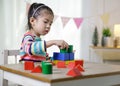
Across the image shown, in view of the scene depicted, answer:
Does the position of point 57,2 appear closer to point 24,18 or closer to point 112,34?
point 24,18

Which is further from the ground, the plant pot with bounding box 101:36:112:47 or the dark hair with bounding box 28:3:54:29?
the dark hair with bounding box 28:3:54:29

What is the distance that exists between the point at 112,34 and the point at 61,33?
735 millimetres

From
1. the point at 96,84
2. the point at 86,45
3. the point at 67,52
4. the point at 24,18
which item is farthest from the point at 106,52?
the point at 96,84

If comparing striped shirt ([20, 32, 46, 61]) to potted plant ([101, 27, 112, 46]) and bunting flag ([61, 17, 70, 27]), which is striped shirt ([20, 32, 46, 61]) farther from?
potted plant ([101, 27, 112, 46])

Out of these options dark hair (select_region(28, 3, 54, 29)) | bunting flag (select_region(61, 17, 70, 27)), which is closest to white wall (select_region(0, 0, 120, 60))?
bunting flag (select_region(61, 17, 70, 27))

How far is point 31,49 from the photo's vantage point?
1.34 meters

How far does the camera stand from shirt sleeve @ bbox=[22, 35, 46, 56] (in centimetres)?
126

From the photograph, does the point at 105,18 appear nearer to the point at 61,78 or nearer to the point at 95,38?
the point at 95,38

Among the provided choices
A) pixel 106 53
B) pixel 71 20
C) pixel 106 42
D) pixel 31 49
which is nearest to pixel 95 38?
pixel 106 42

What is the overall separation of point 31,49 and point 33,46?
0.09ft

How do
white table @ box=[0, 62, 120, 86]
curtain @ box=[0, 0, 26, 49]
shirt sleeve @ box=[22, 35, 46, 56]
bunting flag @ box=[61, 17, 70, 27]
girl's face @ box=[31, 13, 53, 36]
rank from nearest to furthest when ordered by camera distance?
white table @ box=[0, 62, 120, 86]
shirt sleeve @ box=[22, 35, 46, 56]
girl's face @ box=[31, 13, 53, 36]
bunting flag @ box=[61, 17, 70, 27]
curtain @ box=[0, 0, 26, 49]

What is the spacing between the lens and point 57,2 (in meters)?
3.12

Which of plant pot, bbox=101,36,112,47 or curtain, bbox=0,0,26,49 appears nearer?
plant pot, bbox=101,36,112,47

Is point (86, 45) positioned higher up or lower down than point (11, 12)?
lower down
